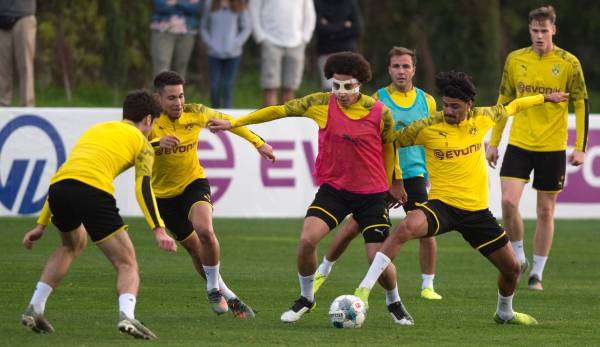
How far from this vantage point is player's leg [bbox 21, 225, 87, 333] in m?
10.6

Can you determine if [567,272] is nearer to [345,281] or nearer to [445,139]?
[345,281]

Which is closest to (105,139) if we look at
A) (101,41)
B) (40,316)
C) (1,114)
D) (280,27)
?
(40,316)

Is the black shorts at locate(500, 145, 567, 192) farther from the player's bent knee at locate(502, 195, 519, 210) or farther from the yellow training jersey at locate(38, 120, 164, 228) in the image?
the yellow training jersey at locate(38, 120, 164, 228)

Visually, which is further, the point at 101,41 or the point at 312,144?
the point at 101,41

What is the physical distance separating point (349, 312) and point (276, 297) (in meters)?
2.24

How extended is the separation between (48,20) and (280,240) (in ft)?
26.8

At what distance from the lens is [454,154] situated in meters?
11.6

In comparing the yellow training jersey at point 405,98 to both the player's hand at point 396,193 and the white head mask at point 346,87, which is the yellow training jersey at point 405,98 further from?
the white head mask at point 346,87

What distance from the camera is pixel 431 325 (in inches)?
453

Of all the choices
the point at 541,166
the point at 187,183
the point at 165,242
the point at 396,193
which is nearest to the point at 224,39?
the point at 541,166

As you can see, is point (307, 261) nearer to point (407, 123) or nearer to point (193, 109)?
point (193, 109)

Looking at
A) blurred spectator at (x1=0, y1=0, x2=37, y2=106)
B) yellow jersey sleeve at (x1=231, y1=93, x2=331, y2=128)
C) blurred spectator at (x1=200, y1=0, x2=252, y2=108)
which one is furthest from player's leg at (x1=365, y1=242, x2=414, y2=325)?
blurred spectator at (x1=200, y1=0, x2=252, y2=108)

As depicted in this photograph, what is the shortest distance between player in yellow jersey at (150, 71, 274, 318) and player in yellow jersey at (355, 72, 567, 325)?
140 centimetres

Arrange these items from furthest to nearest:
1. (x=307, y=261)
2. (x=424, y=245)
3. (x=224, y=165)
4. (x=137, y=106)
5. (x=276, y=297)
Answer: (x=224, y=165) → (x=424, y=245) → (x=276, y=297) → (x=307, y=261) → (x=137, y=106)
